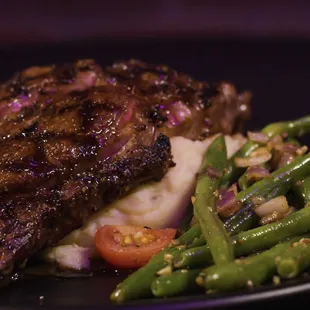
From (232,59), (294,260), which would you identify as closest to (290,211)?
(294,260)

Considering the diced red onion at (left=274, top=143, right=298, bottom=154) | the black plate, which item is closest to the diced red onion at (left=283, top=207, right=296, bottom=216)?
the diced red onion at (left=274, top=143, right=298, bottom=154)

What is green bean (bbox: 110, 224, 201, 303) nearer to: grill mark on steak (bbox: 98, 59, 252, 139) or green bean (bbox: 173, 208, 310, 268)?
green bean (bbox: 173, 208, 310, 268)

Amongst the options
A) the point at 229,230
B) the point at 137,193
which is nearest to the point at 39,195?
the point at 137,193

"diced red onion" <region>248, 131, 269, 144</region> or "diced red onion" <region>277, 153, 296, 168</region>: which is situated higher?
"diced red onion" <region>248, 131, 269, 144</region>

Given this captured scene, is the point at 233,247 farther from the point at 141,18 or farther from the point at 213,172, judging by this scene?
the point at 141,18

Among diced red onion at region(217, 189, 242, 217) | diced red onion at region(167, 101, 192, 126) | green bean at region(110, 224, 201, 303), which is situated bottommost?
green bean at region(110, 224, 201, 303)

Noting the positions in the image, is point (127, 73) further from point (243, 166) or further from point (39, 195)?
point (39, 195)
